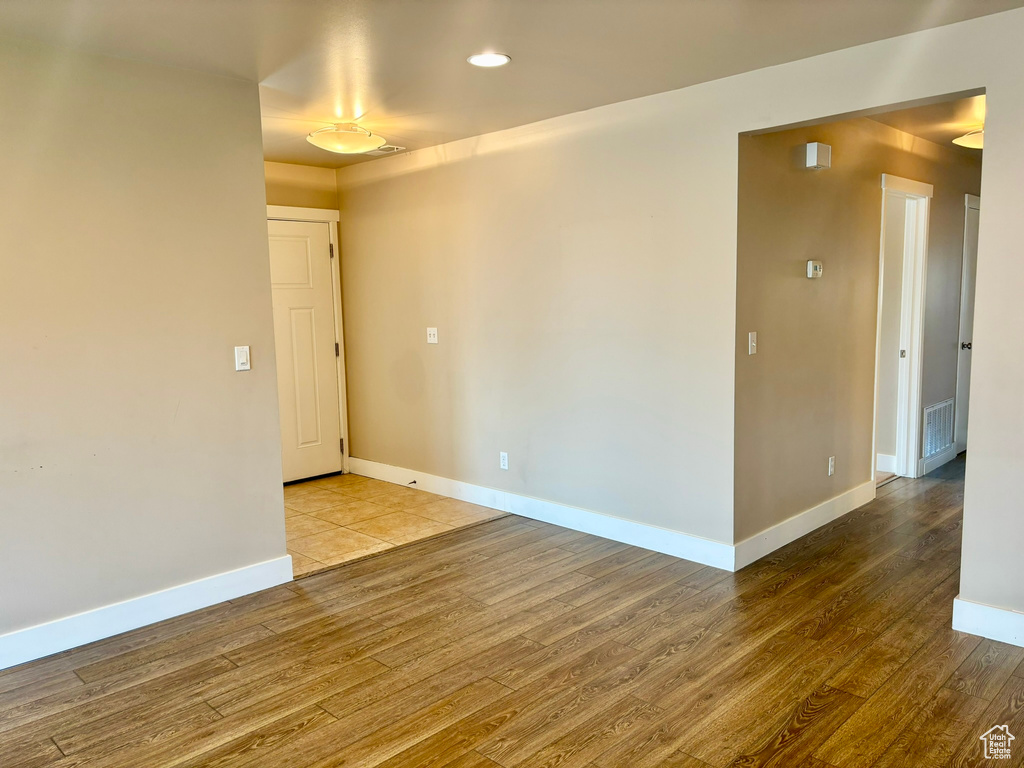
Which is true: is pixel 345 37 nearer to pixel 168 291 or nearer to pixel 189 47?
pixel 189 47

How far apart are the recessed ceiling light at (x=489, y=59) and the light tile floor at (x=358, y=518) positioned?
2.63 m

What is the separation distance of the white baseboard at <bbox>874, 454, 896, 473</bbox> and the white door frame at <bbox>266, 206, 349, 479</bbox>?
→ 13.9 feet

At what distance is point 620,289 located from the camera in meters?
4.02

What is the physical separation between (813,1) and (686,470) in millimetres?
2237

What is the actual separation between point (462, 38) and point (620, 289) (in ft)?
5.39

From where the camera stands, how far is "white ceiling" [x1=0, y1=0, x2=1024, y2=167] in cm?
255

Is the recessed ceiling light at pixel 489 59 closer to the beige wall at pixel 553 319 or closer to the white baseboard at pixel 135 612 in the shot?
the beige wall at pixel 553 319

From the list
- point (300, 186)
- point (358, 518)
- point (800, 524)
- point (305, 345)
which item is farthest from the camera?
point (305, 345)

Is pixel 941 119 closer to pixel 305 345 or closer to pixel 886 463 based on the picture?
pixel 886 463

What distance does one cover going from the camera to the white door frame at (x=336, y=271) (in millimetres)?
5504

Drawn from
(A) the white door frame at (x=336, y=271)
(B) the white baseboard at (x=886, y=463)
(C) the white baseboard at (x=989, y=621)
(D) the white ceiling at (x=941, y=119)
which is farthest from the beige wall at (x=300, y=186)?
(C) the white baseboard at (x=989, y=621)

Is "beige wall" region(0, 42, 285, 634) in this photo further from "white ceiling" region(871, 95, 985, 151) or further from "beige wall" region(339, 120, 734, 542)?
"white ceiling" region(871, 95, 985, 151)

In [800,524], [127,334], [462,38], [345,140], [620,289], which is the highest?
[462,38]

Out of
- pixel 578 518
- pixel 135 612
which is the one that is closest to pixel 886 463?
pixel 578 518
